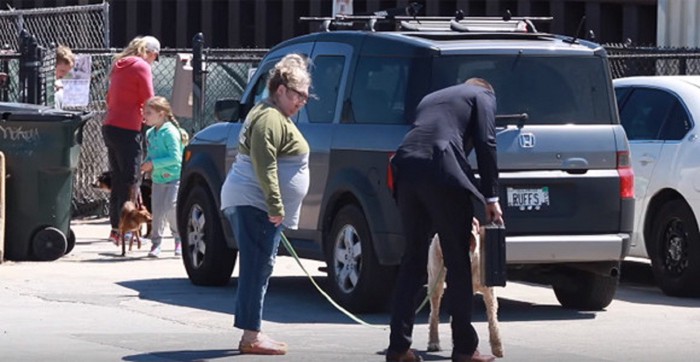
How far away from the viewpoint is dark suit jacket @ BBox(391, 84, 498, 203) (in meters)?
9.39

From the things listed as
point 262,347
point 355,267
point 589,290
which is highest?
point 355,267

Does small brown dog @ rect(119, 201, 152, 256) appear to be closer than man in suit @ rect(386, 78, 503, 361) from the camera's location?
No

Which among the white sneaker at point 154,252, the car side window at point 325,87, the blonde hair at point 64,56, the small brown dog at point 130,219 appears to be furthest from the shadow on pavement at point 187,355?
the blonde hair at point 64,56

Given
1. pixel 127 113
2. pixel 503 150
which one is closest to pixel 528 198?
pixel 503 150

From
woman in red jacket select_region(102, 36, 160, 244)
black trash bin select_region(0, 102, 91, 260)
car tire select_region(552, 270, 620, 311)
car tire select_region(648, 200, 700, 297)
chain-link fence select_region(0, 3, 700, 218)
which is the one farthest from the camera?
chain-link fence select_region(0, 3, 700, 218)

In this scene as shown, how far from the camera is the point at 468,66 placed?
11.6m

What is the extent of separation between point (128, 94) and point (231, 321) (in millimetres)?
5387

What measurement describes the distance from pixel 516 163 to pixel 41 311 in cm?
351

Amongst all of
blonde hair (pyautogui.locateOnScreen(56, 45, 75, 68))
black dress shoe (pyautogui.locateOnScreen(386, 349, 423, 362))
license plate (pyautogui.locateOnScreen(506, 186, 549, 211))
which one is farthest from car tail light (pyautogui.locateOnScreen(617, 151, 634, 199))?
blonde hair (pyautogui.locateOnScreen(56, 45, 75, 68))

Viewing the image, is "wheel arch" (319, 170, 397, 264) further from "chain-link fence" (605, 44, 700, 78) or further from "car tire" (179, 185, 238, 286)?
"chain-link fence" (605, 44, 700, 78)

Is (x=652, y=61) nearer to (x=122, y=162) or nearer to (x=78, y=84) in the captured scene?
(x=78, y=84)

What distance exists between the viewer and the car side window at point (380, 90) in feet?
38.2

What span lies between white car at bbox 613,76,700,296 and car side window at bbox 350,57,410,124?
9.33 feet

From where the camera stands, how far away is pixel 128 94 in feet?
54.5
